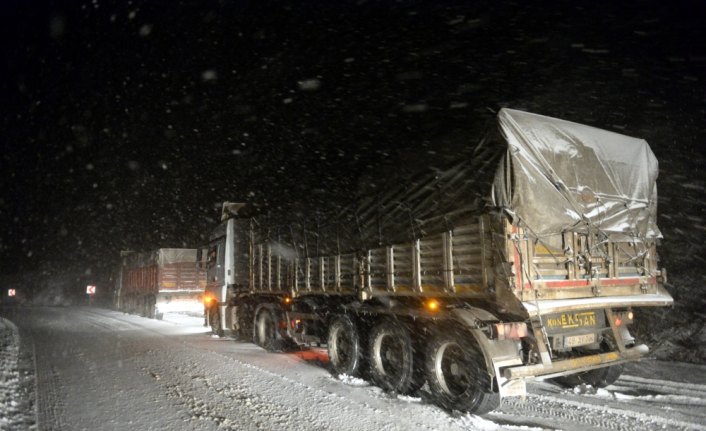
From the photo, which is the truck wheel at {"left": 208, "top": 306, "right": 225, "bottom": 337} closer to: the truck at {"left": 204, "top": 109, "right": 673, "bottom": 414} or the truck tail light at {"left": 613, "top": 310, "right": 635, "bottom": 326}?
the truck at {"left": 204, "top": 109, "right": 673, "bottom": 414}

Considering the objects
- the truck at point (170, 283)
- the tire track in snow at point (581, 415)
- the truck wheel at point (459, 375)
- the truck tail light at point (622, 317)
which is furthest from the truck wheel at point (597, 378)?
the truck at point (170, 283)

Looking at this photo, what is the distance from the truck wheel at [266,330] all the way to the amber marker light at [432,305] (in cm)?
489

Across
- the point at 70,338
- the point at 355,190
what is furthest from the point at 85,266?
the point at 355,190

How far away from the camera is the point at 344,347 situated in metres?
7.46

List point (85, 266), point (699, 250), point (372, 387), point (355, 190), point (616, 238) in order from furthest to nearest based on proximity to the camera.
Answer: point (85, 266) → point (699, 250) → point (355, 190) → point (372, 387) → point (616, 238)

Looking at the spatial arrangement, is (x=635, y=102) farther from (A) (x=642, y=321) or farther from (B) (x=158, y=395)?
(B) (x=158, y=395)

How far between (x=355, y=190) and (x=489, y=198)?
8.73 feet

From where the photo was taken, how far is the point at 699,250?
9430 mm

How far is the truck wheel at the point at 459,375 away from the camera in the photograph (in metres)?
4.95

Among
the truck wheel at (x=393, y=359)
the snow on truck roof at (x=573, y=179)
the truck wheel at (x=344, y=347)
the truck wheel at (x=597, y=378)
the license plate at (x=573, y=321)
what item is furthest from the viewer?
the truck wheel at (x=344, y=347)

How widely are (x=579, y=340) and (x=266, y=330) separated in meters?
6.77

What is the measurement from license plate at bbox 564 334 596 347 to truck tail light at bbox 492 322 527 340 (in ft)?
2.24

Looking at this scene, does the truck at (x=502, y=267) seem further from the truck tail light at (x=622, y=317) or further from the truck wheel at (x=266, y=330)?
the truck wheel at (x=266, y=330)

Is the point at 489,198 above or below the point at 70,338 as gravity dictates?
above
